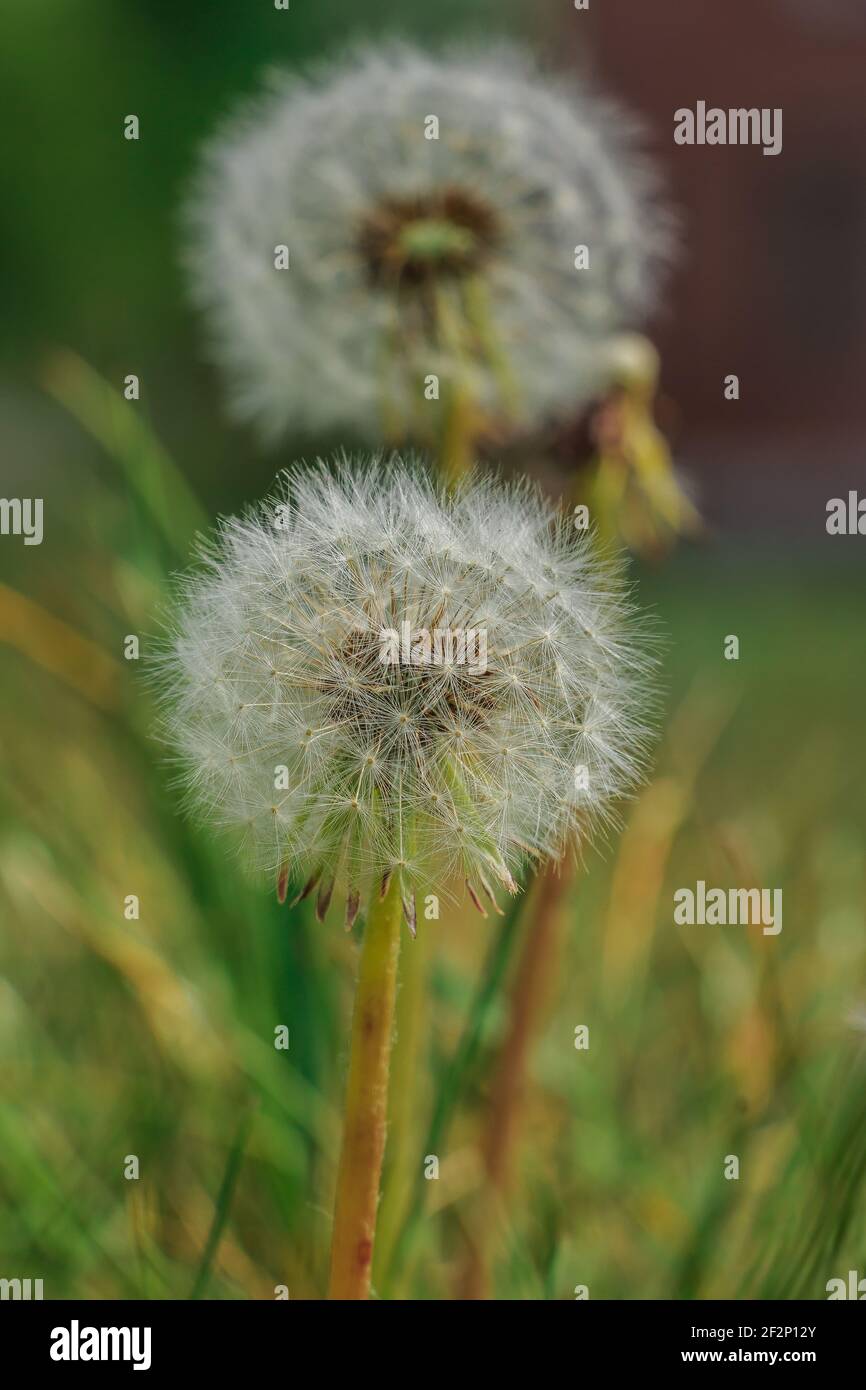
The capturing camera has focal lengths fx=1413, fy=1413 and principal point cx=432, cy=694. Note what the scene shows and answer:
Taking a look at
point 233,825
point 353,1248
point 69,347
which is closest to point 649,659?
point 233,825

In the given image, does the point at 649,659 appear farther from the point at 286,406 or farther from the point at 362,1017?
the point at 286,406

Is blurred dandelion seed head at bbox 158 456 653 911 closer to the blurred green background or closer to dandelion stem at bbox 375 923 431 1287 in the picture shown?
the blurred green background

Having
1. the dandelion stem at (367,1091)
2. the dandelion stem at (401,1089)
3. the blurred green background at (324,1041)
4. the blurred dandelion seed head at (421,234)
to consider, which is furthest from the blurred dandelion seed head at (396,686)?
the blurred dandelion seed head at (421,234)

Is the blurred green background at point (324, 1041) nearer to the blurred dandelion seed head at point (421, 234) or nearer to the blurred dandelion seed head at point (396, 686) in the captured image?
the blurred dandelion seed head at point (396, 686)

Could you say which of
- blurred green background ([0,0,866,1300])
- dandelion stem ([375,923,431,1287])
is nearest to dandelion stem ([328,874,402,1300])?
blurred green background ([0,0,866,1300])

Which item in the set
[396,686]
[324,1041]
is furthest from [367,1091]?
[324,1041]
